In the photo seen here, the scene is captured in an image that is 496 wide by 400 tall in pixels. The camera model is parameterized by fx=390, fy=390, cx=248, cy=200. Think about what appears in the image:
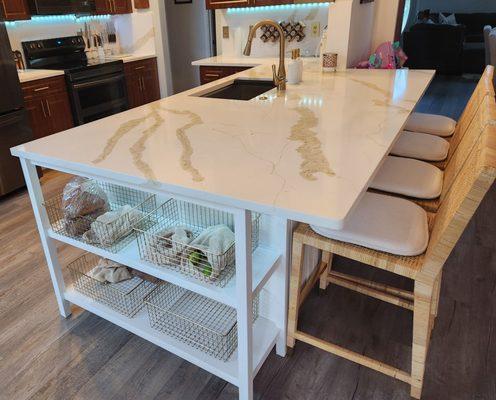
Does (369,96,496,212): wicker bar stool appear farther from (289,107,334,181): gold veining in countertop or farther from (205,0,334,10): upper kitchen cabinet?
(205,0,334,10): upper kitchen cabinet

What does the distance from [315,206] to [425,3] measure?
10.3m

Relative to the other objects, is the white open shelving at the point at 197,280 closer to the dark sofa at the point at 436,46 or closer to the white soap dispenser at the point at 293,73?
the white soap dispenser at the point at 293,73

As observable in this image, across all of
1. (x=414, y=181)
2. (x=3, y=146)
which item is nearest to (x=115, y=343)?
(x=414, y=181)

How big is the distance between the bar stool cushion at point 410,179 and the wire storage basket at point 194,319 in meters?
0.75

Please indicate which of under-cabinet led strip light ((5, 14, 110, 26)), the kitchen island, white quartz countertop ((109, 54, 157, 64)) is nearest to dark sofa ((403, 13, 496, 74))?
white quartz countertop ((109, 54, 157, 64))

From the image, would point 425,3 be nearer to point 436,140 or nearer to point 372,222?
point 436,140

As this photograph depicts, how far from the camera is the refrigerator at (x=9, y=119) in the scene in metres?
2.94

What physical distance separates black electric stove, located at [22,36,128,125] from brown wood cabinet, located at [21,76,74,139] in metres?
0.08

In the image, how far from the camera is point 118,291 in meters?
1.75

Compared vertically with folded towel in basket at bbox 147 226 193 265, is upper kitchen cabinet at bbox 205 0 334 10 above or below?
above

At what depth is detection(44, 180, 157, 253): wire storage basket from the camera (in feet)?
4.92

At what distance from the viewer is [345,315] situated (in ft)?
6.22

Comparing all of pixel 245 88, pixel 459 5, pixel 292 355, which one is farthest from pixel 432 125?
pixel 459 5

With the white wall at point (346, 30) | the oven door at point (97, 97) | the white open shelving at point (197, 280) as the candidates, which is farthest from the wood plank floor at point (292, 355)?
the oven door at point (97, 97)
